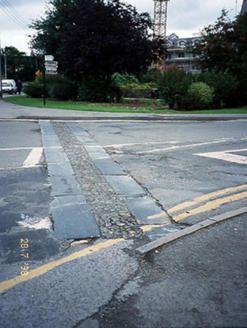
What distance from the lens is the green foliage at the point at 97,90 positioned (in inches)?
985

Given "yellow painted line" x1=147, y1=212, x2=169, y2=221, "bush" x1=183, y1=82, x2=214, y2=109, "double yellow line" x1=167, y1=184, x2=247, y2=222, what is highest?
"bush" x1=183, y1=82, x2=214, y2=109

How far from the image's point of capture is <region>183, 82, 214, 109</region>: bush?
1967 cm

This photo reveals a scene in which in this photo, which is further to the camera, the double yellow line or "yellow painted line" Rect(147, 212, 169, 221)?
the double yellow line

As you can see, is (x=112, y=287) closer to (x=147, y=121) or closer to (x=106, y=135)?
(x=106, y=135)

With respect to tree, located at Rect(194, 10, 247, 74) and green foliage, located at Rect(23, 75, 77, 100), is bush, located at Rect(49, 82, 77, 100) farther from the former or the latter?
tree, located at Rect(194, 10, 247, 74)

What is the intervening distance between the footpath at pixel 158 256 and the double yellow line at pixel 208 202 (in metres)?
0.21

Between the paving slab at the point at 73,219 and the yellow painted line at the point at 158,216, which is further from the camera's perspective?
the yellow painted line at the point at 158,216

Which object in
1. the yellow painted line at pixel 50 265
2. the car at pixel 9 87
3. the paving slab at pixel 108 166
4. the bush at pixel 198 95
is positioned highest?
the car at pixel 9 87

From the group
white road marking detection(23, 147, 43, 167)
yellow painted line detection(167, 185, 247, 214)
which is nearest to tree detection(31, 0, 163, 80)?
white road marking detection(23, 147, 43, 167)

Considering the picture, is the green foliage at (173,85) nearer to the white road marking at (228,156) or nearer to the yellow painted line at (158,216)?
the white road marking at (228,156)

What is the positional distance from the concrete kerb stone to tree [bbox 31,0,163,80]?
2062 cm

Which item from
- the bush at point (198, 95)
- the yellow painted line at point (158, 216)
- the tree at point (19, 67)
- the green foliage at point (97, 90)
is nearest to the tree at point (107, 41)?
the green foliage at point (97, 90)

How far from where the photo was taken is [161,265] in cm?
282

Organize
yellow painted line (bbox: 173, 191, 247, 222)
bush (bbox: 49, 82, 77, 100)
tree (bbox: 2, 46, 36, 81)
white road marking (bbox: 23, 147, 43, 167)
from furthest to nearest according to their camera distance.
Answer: tree (bbox: 2, 46, 36, 81) → bush (bbox: 49, 82, 77, 100) → white road marking (bbox: 23, 147, 43, 167) → yellow painted line (bbox: 173, 191, 247, 222)
